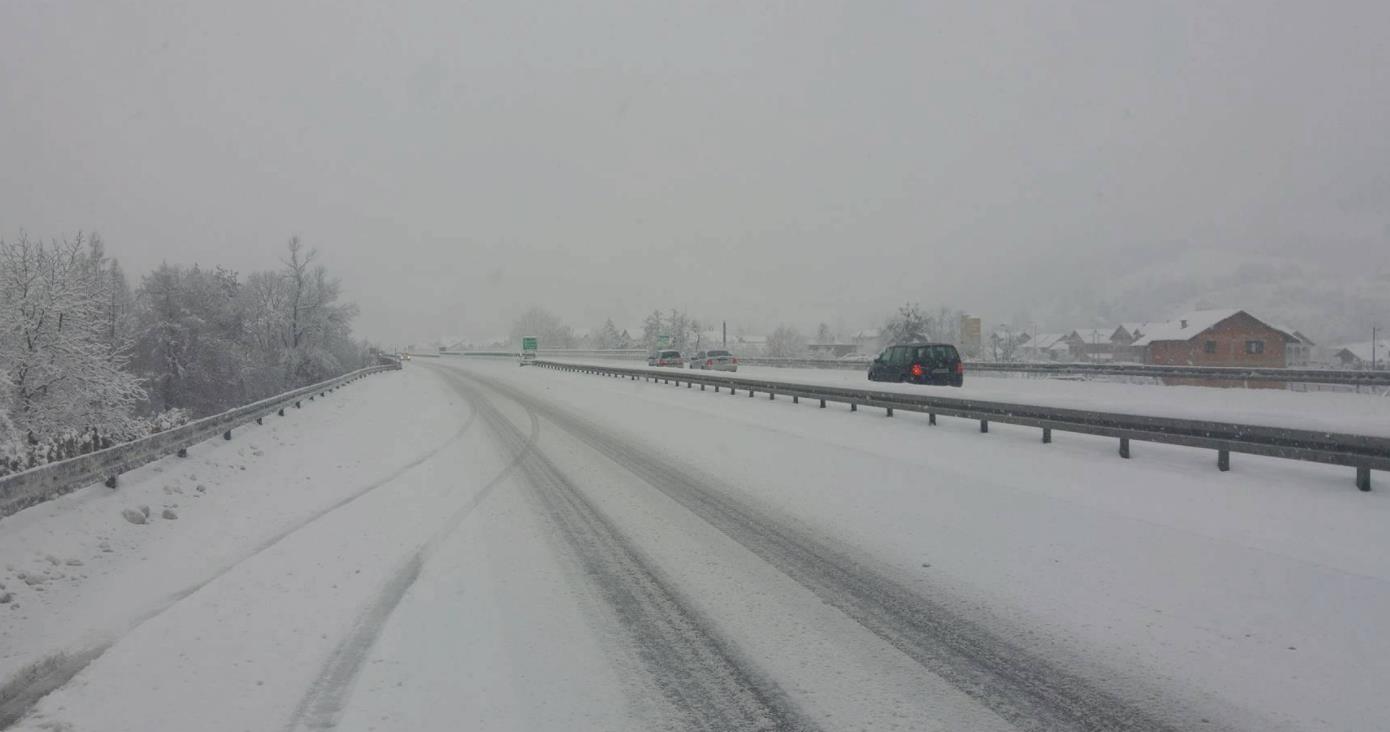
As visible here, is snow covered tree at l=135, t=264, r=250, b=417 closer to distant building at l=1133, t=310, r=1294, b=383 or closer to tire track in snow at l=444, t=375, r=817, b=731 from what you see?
tire track in snow at l=444, t=375, r=817, b=731

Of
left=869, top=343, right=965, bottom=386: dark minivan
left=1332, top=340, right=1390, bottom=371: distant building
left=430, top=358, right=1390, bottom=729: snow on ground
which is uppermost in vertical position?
left=869, top=343, right=965, bottom=386: dark minivan

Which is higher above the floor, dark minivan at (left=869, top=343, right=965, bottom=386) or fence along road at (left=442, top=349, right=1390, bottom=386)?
dark minivan at (left=869, top=343, right=965, bottom=386)

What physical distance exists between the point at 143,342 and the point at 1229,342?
288ft

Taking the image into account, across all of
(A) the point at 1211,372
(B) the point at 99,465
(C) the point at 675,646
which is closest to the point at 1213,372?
(A) the point at 1211,372

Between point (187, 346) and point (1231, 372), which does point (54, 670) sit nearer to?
point (1231, 372)

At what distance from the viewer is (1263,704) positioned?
137 inches

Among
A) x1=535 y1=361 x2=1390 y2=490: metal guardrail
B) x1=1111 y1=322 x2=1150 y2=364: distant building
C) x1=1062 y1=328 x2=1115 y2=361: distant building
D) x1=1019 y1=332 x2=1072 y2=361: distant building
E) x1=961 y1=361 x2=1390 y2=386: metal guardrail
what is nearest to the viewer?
x1=535 y1=361 x2=1390 y2=490: metal guardrail

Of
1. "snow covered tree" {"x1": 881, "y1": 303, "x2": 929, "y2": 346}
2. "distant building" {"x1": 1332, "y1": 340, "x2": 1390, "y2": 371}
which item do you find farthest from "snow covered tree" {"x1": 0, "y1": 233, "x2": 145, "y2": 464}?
"distant building" {"x1": 1332, "y1": 340, "x2": 1390, "y2": 371}

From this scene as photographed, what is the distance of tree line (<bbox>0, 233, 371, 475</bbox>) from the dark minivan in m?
20.0

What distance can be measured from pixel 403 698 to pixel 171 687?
1.37 m

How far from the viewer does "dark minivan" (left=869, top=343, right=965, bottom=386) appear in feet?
69.6

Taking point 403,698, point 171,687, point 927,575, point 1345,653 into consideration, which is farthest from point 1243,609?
point 171,687

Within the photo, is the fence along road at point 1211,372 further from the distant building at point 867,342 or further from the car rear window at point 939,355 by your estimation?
the distant building at point 867,342

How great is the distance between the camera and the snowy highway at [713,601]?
140 inches
